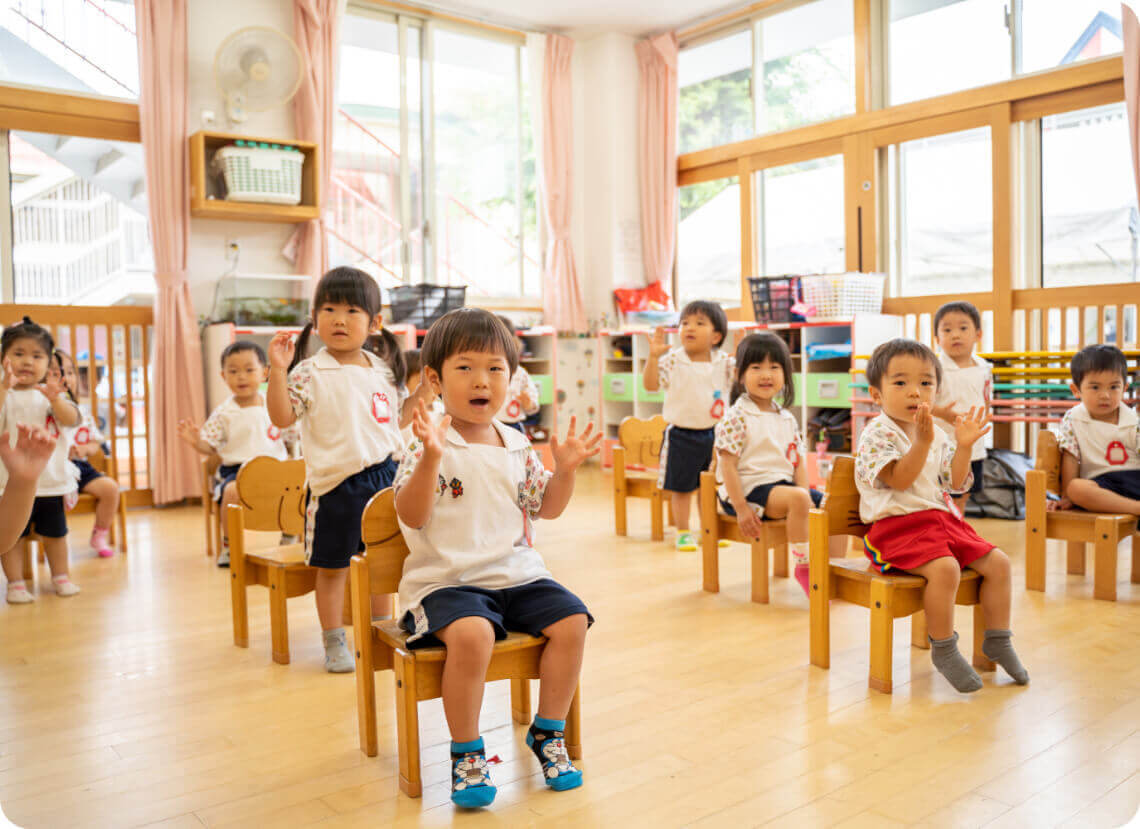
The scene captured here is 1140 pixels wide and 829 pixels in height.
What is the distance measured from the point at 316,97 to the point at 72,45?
130cm

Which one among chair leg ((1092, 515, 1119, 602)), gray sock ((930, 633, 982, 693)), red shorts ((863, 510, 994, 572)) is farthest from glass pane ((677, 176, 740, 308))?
gray sock ((930, 633, 982, 693))

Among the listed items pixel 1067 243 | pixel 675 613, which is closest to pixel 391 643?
pixel 675 613

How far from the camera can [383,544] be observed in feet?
6.03

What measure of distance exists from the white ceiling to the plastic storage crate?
2.28 m

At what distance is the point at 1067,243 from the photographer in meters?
4.94

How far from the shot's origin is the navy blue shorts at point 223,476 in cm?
374

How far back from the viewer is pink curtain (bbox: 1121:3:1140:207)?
4340 millimetres

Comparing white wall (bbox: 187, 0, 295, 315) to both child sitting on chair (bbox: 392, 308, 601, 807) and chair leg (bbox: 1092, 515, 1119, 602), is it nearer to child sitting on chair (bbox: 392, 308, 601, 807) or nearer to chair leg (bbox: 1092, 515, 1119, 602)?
child sitting on chair (bbox: 392, 308, 601, 807)

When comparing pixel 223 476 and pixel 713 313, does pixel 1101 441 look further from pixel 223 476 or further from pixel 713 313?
pixel 223 476

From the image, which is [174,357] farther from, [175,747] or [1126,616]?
[1126,616]

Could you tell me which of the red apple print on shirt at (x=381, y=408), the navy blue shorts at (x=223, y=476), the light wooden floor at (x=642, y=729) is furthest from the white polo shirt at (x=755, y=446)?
the navy blue shorts at (x=223, y=476)

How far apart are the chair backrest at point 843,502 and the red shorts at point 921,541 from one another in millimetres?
119

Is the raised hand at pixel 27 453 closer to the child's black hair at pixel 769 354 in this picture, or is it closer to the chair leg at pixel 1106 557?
the child's black hair at pixel 769 354

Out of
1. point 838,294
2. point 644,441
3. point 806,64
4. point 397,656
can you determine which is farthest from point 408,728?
point 806,64
